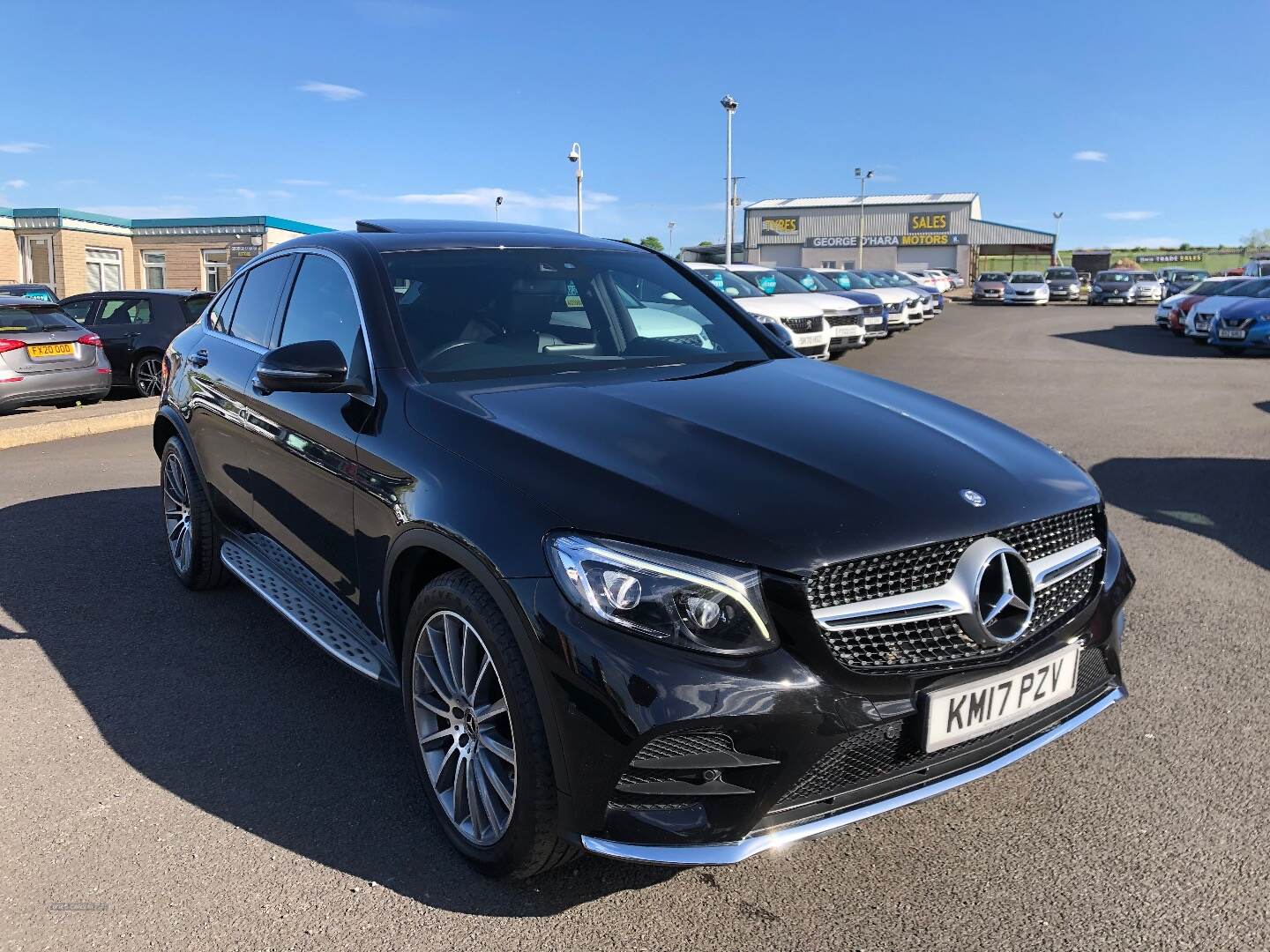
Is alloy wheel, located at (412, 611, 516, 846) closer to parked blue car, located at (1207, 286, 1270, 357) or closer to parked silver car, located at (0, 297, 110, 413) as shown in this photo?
parked silver car, located at (0, 297, 110, 413)

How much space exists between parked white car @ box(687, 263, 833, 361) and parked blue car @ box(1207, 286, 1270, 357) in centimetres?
766

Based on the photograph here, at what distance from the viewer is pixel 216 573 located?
489 centimetres

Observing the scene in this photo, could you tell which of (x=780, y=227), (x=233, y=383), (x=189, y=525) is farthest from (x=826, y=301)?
(x=780, y=227)

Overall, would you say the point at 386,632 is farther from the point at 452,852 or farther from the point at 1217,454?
the point at 1217,454

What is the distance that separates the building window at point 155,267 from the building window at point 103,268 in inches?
35.0

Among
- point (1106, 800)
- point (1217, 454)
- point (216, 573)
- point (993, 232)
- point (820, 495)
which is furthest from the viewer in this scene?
point (993, 232)

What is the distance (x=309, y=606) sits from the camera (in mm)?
3627

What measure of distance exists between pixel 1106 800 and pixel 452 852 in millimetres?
1894

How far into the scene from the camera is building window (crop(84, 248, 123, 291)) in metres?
39.2

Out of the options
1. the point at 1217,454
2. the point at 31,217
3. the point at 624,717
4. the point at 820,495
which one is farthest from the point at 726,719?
the point at 31,217

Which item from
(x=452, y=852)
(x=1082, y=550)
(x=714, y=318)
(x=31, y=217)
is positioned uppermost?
(x=31, y=217)

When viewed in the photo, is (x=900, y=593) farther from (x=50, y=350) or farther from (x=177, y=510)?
(x=50, y=350)

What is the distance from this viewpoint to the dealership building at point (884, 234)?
259 feet

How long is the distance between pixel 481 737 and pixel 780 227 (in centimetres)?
8517
